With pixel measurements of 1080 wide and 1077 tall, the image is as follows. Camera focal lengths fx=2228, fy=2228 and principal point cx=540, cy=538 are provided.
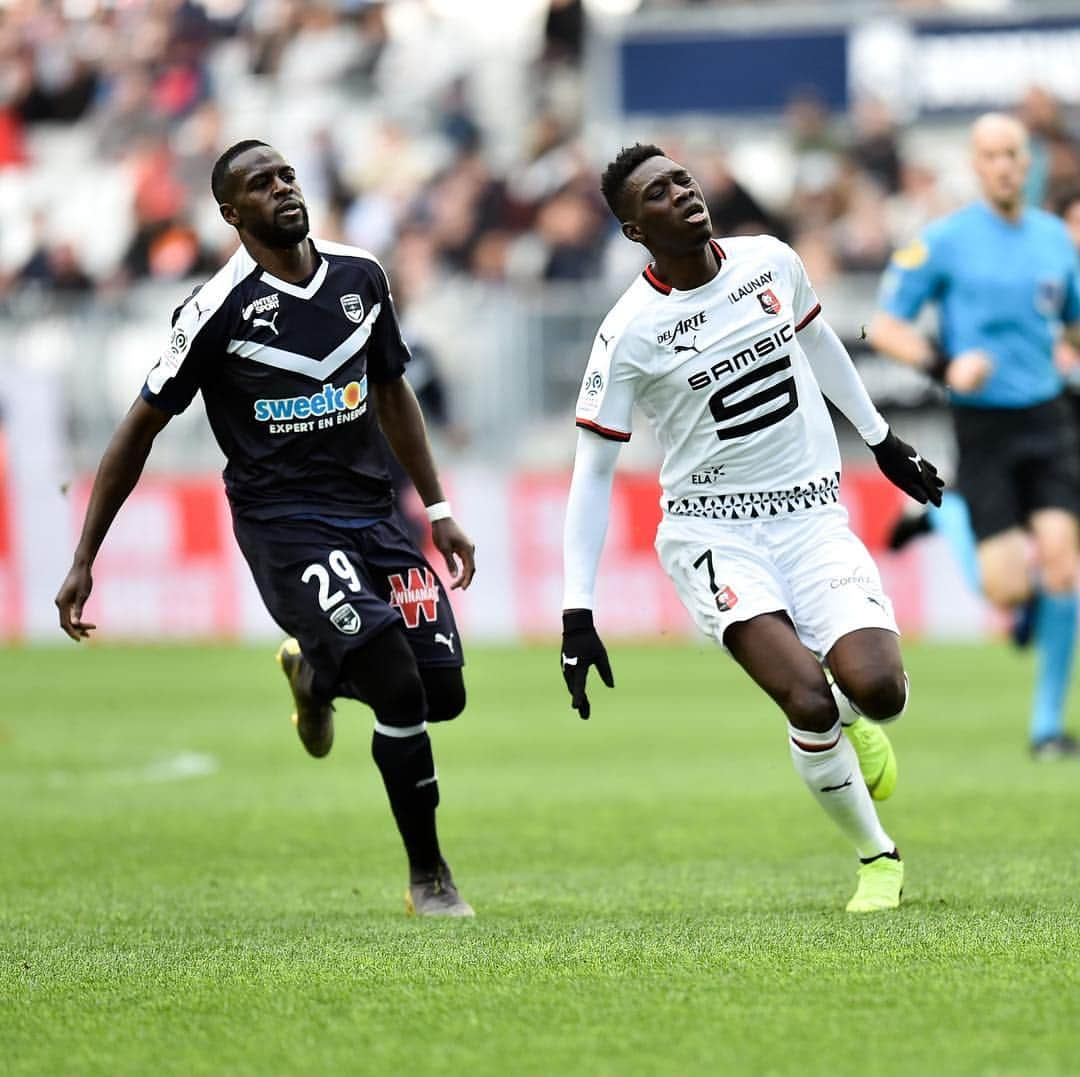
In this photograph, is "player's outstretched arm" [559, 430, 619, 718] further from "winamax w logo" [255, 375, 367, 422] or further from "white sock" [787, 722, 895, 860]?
"winamax w logo" [255, 375, 367, 422]

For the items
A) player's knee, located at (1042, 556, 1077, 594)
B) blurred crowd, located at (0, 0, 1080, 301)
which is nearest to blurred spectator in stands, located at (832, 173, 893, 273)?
blurred crowd, located at (0, 0, 1080, 301)

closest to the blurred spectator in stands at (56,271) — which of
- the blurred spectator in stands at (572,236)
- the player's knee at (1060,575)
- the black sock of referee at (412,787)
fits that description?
the blurred spectator in stands at (572,236)

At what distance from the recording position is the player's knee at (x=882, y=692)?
641cm

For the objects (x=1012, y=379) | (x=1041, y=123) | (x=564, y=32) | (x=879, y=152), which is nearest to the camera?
(x=1012, y=379)

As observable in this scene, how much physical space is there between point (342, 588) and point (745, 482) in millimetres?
1277

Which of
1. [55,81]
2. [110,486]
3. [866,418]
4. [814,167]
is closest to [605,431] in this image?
[866,418]

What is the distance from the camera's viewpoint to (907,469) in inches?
275

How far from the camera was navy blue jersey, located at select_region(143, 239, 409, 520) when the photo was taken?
685 centimetres

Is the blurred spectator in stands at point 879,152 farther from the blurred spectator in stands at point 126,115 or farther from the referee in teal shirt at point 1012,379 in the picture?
the referee in teal shirt at point 1012,379

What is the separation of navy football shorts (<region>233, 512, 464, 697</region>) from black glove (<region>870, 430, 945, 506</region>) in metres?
1.48

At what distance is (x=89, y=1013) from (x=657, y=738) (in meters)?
7.71

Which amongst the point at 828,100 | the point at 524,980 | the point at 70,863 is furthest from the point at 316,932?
the point at 828,100

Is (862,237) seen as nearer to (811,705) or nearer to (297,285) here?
(297,285)

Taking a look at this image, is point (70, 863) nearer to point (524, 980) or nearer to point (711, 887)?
point (711, 887)
